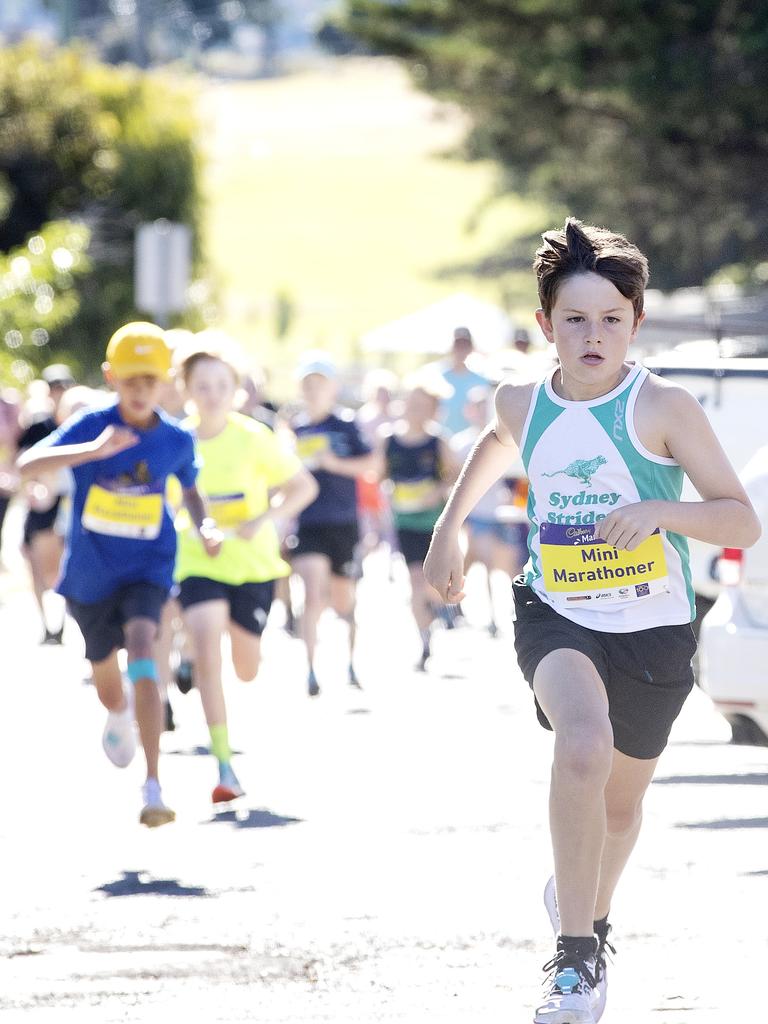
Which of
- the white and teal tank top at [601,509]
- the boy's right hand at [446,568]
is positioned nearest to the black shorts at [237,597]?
the boy's right hand at [446,568]

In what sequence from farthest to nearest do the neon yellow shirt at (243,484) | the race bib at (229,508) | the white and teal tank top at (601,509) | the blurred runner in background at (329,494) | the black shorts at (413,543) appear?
the black shorts at (413,543), the blurred runner in background at (329,494), the race bib at (229,508), the neon yellow shirt at (243,484), the white and teal tank top at (601,509)

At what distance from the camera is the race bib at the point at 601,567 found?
548 centimetres

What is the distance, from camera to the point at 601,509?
547cm

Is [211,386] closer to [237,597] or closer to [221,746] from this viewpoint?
[237,597]

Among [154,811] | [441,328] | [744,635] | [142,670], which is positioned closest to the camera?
[154,811]

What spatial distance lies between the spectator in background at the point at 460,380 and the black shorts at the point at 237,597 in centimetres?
933

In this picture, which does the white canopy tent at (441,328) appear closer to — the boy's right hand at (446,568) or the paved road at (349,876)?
the paved road at (349,876)

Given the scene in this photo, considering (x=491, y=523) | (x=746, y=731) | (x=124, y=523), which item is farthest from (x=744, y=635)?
(x=491, y=523)

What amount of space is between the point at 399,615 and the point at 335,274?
351 ft

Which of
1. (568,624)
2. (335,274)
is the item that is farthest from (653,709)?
(335,274)

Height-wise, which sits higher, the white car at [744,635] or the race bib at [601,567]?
the race bib at [601,567]

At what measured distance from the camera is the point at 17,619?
746 inches

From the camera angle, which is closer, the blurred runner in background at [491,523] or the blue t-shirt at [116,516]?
the blue t-shirt at [116,516]

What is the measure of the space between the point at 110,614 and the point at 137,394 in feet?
2.75
